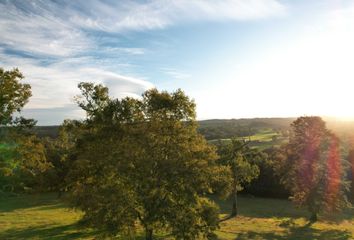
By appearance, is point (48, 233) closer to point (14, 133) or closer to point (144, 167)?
point (14, 133)

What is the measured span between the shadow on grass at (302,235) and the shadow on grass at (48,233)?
1720cm

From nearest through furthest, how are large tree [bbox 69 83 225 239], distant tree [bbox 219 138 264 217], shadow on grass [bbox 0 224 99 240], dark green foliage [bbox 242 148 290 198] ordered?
large tree [bbox 69 83 225 239], shadow on grass [bbox 0 224 99 240], distant tree [bbox 219 138 264 217], dark green foliage [bbox 242 148 290 198]

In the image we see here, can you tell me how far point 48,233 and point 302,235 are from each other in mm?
29303

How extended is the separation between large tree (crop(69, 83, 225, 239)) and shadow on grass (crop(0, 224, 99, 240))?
15.5 meters

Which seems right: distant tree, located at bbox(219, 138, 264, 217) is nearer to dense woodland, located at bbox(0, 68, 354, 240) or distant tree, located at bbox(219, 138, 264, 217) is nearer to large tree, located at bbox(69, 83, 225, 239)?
dense woodland, located at bbox(0, 68, 354, 240)

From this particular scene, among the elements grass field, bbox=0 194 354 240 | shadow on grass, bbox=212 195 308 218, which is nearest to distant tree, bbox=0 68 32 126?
grass field, bbox=0 194 354 240

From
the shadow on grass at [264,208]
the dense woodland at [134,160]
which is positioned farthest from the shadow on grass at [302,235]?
the dense woodland at [134,160]

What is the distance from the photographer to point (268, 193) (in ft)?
254

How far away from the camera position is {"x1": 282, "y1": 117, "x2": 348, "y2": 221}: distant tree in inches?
2066

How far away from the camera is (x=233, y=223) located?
50688mm

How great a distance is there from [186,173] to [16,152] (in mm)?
14860

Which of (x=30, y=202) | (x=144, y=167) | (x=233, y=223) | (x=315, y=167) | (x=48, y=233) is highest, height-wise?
(x=144, y=167)

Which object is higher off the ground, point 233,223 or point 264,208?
point 233,223

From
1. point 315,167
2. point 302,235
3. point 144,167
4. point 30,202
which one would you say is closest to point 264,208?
point 315,167
